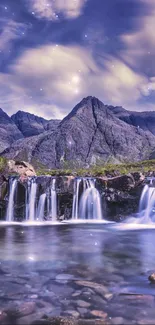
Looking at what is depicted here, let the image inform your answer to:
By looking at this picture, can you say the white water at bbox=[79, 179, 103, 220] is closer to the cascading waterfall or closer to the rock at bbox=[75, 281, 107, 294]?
the cascading waterfall

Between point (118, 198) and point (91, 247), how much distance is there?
1628cm

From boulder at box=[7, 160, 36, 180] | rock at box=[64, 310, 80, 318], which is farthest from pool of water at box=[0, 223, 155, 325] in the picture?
boulder at box=[7, 160, 36, 180]

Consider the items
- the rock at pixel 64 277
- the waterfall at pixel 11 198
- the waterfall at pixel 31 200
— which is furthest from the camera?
the waterfall at pixel 11 198

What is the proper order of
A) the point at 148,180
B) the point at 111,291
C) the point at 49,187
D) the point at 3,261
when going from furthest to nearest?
the point at 49,187, the point at 148,180, the point at 3,261, the point at 111,291

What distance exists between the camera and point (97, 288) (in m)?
11.8

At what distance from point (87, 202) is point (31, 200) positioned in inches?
264

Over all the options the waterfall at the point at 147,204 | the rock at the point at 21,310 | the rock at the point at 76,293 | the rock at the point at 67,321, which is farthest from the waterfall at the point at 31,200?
the rock at the point at 67,321

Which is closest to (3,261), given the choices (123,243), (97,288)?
(97,288)

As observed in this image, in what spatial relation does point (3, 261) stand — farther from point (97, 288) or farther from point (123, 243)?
point (123, 243)

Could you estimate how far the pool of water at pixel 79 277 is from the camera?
983 cm

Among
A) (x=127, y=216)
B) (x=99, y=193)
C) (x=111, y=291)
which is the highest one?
(x=99, y=193)

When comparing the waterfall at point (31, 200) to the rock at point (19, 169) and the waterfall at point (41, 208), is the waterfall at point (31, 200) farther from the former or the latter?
the rock at point (19, 169)

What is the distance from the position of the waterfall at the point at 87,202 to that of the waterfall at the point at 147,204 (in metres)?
4.90

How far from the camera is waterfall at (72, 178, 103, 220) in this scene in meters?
37.9
